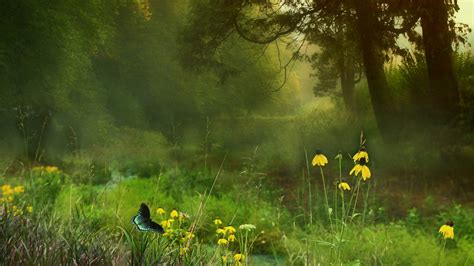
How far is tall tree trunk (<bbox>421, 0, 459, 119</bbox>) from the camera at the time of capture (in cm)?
1002

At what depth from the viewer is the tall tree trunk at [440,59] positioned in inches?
395

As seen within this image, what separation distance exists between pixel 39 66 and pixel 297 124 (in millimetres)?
6744

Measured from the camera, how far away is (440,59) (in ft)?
33.7

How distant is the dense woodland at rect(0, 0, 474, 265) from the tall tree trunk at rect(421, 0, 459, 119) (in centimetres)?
2

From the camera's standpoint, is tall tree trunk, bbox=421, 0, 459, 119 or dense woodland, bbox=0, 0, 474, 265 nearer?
dense woodland, bbox=0, 0, 474, 265

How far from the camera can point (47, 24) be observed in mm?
14797

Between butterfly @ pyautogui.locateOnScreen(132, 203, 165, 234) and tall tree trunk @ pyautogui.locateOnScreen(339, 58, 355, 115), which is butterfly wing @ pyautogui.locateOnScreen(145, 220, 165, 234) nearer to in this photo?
butterfly @ pyautogui.locateOnScreen(132, 203, 165, 234)

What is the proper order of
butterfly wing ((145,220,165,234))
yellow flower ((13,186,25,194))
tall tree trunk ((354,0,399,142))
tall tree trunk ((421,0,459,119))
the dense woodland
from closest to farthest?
butterfly wing ((145,220,165,234))
yellow flower ((13,186,25,194))
the dense woodland
tall tree trunk ((421,0,459,119))
tall tree trunk ((354,0,399,142))

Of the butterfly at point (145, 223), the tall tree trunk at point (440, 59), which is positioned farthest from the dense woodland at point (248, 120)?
the butterfly at point (145, 223)

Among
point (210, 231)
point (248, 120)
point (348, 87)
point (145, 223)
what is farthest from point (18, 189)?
→ point (248, 120)

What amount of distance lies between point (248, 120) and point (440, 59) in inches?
362

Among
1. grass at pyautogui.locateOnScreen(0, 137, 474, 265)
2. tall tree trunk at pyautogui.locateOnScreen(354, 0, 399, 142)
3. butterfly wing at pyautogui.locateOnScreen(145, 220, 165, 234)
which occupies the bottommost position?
grass at pyautogui.locateOnScreen(0, 137, 474, 265)

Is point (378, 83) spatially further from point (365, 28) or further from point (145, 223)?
point (145, 223)

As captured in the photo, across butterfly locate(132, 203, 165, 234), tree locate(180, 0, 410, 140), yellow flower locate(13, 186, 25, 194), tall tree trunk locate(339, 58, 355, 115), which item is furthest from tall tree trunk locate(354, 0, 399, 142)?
butterfly locate(132, 203, 165, 234)
